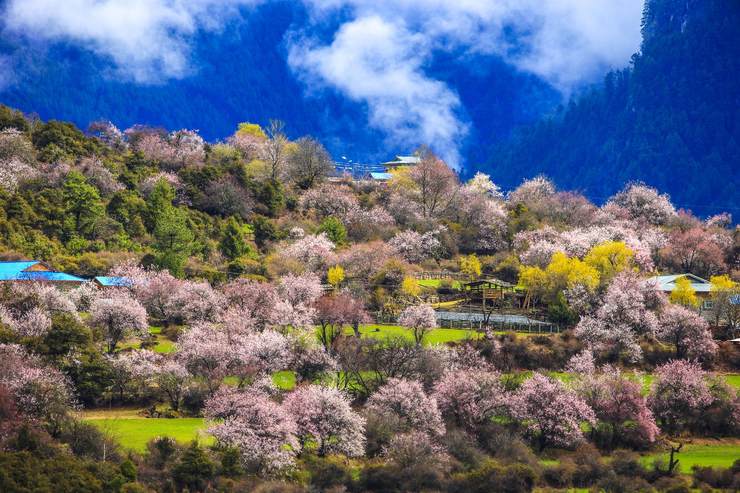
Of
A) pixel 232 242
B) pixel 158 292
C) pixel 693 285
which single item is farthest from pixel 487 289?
pixel 158 292

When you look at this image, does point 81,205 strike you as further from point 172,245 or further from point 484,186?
point 484,186

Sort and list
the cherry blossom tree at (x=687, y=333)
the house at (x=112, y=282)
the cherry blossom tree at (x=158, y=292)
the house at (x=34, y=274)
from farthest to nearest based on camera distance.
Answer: the house at (x=112, y=282) → the house at (x=34, y=274) → the cherry blossom tree at (x=158, y=292) → the cherry blossom tree at (x=687, y=333)

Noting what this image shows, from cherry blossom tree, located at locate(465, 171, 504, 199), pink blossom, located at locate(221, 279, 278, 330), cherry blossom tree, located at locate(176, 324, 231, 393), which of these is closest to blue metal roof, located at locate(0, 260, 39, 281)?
pink blossom, located at locate(221, 279, 278, 330)

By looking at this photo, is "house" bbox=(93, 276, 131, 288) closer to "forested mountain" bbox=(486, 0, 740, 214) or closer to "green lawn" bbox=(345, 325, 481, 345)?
"green lawn" bbox=(345, 325, 481, 345)

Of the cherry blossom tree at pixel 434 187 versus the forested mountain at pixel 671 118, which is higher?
the forested mountain at pixel 671 118

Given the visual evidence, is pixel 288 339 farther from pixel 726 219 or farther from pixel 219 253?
pixel 726 219

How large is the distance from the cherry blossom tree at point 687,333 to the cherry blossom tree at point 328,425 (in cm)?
2193

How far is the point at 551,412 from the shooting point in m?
43.4

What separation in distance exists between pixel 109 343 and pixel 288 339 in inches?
370

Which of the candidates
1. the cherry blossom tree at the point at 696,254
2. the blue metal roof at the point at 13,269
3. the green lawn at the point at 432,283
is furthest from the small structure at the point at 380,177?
the blue metal roof at the point at 13,269

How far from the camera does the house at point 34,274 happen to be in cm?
5641

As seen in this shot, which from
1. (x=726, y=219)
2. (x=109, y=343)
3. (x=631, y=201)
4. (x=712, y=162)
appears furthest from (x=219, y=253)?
(x=712, y=162)

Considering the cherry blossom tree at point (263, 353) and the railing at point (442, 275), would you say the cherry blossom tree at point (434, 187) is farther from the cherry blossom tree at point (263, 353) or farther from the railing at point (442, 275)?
the cherry blossom tree at point (263, 353)

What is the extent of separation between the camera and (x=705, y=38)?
→ 107375 mm
